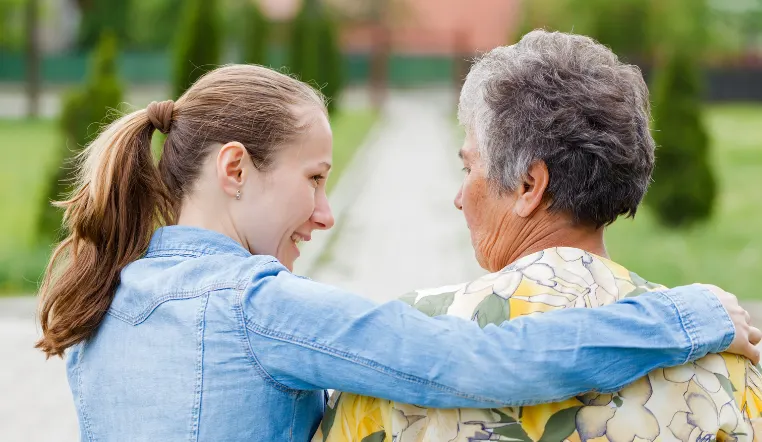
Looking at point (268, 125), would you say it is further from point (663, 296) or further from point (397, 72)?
point (397, 72)

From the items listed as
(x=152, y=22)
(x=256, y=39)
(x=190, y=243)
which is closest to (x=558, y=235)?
(x=190, y=243)

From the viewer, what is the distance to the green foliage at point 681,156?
1250cm

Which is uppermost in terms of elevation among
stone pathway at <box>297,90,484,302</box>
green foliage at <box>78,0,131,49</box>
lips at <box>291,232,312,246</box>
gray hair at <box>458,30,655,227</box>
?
gray hair at <box>458,30,655,227</box>

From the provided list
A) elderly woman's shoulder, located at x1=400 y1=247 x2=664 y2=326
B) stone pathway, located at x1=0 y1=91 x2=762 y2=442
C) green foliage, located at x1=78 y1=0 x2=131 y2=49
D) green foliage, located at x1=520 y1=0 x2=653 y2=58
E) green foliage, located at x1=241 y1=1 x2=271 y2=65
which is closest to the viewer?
elderly woman's shoulder, located at x1=400 y1=247 x2=664 y2=326

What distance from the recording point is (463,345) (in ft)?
5.74

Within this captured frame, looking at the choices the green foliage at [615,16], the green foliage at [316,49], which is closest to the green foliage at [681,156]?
the green foliage at [316,49]

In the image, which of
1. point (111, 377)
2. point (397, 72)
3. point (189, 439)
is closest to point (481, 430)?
point (189, 439)

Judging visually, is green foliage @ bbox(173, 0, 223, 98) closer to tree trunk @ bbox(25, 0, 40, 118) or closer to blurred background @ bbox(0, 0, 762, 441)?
blurred background @ bbox(0, 0, 762, 441)

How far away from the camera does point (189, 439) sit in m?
1.90

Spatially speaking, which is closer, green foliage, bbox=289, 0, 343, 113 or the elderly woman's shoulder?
the elderly woman's shoulder

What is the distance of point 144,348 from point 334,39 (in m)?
33.3

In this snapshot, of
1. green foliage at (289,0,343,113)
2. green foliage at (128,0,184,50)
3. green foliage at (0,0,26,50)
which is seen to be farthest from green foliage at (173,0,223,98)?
green foliage at (128,0,184,50)

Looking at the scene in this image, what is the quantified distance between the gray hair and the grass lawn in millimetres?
4639

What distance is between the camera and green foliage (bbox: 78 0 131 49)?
54469 millimetres
